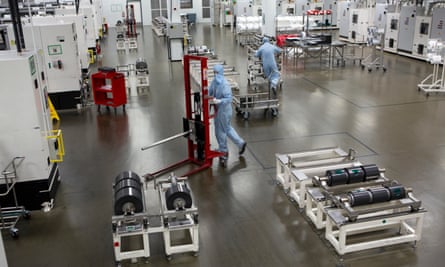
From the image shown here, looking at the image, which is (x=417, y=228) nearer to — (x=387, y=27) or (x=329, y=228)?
(x=329, y=228)

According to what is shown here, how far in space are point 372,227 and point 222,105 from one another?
3.13 metres

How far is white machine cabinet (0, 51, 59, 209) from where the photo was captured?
5227 mm

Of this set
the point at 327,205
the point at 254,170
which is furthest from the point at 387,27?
the point at 327,205

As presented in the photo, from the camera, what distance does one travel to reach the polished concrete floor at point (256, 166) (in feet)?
15.5

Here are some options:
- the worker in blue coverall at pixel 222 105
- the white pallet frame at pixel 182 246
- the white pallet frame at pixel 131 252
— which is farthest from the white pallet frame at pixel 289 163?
the white pallet frame at pixel 131 252

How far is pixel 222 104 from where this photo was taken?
6789 millimetres

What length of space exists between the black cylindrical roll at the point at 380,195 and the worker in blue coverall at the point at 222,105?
2.86m

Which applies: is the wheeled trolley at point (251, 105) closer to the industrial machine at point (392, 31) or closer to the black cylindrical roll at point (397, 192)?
the black cylindrical roll at point (397, 192)

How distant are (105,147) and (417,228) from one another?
5780mm

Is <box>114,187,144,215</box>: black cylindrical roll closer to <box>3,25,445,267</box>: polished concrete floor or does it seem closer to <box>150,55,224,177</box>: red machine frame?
<box>3,25,445,267</box>: polished concrete floor

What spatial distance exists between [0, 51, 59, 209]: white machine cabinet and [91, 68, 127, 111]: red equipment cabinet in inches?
160

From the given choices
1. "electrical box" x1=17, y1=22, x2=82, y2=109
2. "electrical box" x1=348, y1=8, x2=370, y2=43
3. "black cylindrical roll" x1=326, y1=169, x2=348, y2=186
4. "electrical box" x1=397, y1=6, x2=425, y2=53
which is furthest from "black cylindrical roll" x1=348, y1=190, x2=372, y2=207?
"electrical box" x1=348, y1=8, x2=370, y2=43

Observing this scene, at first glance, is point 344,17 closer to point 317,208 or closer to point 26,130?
point 317,208

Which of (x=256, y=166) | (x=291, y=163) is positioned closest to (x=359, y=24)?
(x=256, y=166)
